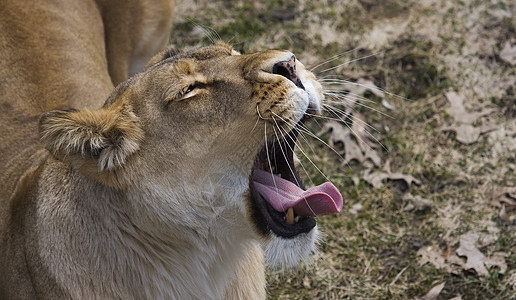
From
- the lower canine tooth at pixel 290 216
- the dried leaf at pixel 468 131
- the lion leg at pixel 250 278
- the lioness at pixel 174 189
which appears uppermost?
the lioness at pixel 174 189

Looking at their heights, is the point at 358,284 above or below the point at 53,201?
below

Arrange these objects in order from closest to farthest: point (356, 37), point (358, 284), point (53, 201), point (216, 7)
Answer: point (53, 201)
point (358, 284)
point (356, 37)
point (216, 7)

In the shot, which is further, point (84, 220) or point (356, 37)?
point (356, 37)

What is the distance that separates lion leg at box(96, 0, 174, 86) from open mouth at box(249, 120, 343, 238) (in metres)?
2.21

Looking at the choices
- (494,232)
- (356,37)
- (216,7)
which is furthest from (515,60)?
(216,7)

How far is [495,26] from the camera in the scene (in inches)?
223

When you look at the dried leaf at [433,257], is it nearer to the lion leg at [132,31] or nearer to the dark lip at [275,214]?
the dark lip at [275,214]

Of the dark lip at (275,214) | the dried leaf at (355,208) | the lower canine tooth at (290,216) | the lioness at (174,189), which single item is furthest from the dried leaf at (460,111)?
the lower canine tooth at (290,216)

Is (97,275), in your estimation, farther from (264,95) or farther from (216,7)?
(216,7)

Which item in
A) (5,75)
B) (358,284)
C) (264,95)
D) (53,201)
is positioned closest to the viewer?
(264,95)

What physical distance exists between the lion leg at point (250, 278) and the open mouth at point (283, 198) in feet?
0.91

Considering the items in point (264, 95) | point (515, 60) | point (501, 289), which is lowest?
point (501, 289)

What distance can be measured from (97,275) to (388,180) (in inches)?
97.6

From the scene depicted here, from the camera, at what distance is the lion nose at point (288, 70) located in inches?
109
